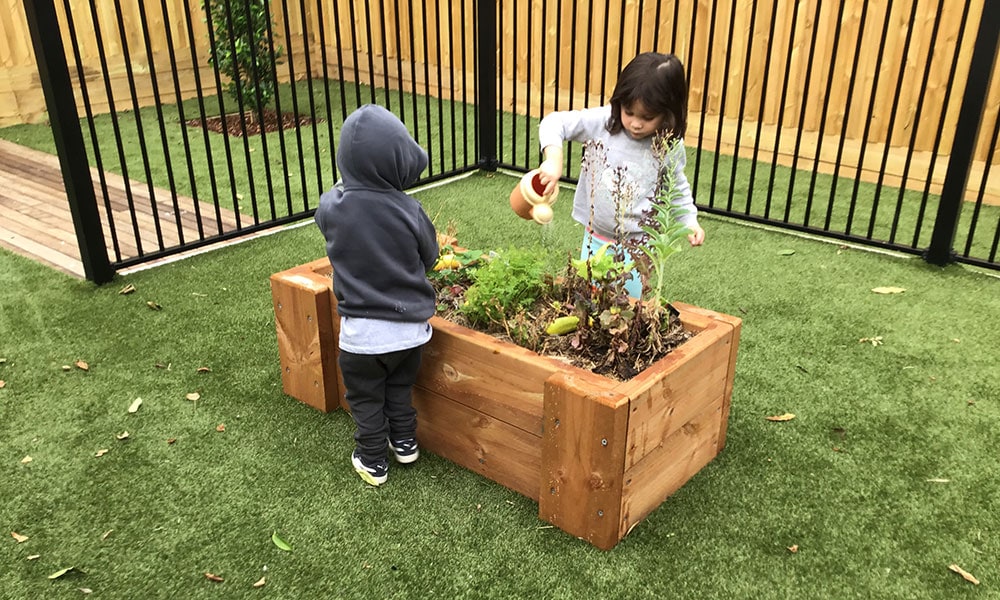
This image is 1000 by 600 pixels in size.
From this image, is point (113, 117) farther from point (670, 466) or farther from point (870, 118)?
point (870, 118)

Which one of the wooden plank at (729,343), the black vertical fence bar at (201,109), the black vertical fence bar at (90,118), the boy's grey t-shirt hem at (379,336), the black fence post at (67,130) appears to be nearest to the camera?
the boy's grey t-shirt hem at (379,336)

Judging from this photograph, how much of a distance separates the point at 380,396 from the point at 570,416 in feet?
2.20

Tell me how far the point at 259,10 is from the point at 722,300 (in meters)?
5.36

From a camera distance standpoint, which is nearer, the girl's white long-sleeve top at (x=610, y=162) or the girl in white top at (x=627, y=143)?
the girl in white top at (x=627, y=143)

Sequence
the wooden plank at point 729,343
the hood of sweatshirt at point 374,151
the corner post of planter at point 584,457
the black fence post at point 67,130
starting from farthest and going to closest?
1. the black fence post at point 67,130
2. the wooden plank at point 729,343
3. the hood of sweatshirt at point 374,151
4. the corner post of planter at point 584,457

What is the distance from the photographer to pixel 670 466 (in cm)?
258

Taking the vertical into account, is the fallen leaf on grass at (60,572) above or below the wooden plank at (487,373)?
below

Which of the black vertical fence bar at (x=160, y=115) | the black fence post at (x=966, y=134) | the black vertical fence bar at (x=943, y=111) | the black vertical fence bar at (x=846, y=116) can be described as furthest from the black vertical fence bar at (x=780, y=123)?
the black vertical fence bar at (x=160, y=115)

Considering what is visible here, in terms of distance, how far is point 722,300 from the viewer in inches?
161

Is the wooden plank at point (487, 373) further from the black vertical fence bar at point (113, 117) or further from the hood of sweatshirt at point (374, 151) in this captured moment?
the black vertical fence bar at point (113, 117)

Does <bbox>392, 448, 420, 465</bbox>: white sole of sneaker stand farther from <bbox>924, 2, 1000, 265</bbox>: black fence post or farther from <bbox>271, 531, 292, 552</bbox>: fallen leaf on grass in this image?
<bbox>924, 2, 1000, 265</bbox>: black fence post

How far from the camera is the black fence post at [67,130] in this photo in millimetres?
3650

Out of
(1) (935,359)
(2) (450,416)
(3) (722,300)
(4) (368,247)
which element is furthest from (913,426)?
(4) (368,247)

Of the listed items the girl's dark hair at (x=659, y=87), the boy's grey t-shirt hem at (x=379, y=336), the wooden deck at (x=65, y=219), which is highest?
the girl's dark hair at (x=659, y=87)
